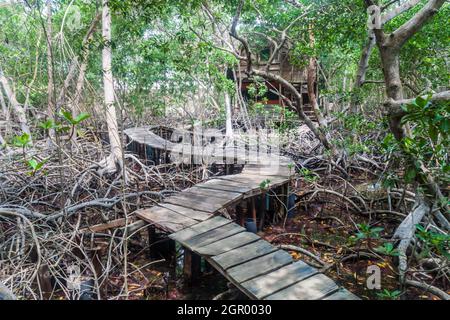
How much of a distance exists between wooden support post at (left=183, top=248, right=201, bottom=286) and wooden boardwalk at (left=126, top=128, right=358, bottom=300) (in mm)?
54

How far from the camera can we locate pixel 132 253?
12.7 feet

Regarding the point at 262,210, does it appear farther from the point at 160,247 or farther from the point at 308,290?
the point at 308,290

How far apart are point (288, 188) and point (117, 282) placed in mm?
2642

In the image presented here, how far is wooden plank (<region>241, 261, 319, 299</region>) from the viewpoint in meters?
2.21

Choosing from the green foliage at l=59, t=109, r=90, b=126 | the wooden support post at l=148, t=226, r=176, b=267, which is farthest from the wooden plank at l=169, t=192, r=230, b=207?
the green foliage at l=59, t=109, r=90, b=126

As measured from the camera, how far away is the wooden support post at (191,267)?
325 cm

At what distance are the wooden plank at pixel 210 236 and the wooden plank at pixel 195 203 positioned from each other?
15.1 inches

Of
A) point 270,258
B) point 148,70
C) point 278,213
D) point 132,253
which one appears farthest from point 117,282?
point 148,70

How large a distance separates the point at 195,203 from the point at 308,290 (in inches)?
73.7

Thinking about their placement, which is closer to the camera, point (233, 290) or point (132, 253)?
point (233, 290)

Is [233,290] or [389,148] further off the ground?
[389,148]
